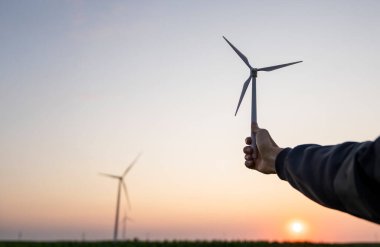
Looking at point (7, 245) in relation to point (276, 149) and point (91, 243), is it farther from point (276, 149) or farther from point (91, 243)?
point (276, 149)

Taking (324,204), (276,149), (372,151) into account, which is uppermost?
(276,149)

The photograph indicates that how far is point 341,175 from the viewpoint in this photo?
2449 mm

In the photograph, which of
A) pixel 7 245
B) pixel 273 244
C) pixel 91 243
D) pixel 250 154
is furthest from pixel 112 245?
pixel 250 154

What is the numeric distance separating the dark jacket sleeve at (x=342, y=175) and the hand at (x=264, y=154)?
1110 mm

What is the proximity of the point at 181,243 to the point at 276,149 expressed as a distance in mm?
53942

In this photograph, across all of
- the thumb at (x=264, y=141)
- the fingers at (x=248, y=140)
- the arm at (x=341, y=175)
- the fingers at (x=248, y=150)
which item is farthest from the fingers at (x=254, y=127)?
the arm at (x=341, y=175)

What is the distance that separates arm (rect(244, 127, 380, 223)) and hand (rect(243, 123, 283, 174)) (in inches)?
44.1

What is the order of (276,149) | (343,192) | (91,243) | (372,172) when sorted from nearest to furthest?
(372,172), (343,192), (276,149), (91,243)

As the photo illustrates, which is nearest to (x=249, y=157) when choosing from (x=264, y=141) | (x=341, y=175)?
(x=264, y=141)

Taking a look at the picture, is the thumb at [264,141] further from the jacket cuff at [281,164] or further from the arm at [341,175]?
the arm at [341,175]

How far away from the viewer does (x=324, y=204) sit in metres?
2.79

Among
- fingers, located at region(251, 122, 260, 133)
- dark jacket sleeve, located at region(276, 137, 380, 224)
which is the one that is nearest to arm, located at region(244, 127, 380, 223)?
dark jacket sleeve, located at region(276, 137, 380, 224)

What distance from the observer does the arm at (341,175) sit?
235cm

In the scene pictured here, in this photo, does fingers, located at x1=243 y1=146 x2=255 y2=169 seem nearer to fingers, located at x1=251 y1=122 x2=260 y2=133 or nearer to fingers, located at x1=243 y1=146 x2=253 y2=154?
fingers, located at x1=243 y1=146 x2=253 y2=154
